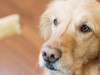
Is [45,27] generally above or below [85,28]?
above

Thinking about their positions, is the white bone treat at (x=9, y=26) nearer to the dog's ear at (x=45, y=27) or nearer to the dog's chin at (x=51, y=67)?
the dog's ear at (x=45, y=27)

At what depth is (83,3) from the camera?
1641mm

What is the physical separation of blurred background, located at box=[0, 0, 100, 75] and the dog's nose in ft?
2.96

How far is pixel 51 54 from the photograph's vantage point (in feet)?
4.92

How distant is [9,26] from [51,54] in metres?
1.26

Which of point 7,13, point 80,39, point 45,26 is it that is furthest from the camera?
point 7,13

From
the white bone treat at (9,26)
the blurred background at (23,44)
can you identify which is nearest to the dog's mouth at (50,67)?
the blurred background at (23,44)

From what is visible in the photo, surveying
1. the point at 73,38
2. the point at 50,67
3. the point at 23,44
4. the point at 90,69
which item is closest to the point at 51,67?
the point at 50,67

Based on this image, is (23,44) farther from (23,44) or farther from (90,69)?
(90,69)

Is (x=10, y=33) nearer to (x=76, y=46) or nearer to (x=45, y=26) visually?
(x=45, y=26)

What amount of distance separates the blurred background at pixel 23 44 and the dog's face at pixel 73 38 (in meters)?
0.85

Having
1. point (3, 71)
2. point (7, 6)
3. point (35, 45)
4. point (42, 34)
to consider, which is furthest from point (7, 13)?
point (42, 34)

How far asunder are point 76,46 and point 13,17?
1378mm

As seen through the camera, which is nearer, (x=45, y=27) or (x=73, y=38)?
(x=73, y=38)
